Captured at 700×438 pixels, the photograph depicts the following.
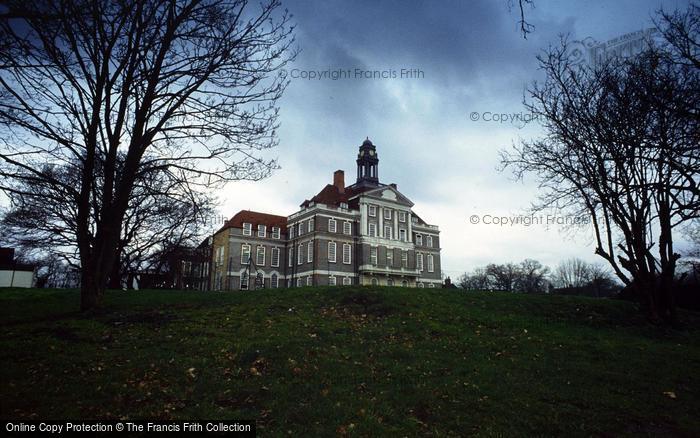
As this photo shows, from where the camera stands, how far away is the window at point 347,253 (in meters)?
52.3

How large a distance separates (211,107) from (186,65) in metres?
1.21

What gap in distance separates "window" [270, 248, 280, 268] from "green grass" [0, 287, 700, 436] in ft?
126

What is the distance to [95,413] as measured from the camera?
638cm

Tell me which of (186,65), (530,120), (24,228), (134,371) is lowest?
(134,371)

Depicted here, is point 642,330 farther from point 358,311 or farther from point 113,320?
point 113,320

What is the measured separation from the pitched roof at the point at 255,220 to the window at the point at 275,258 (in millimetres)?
3512

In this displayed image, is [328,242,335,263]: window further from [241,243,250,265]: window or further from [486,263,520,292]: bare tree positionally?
[486,263,520,292]: bare tree

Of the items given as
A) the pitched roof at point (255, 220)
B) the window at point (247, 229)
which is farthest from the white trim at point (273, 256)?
the window at point (247, 229)

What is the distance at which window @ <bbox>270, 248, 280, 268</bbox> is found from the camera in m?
55.1

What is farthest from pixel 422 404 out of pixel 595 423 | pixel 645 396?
pixel 645 396

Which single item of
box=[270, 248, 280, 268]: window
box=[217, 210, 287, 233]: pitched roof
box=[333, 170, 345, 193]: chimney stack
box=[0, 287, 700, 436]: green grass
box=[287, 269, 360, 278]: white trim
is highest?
box=[333, 170, 345, 193]: chimney stack

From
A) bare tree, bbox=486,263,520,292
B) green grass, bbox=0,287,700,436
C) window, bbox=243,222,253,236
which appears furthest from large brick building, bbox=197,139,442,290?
bare tree, bbox=486,263,520,292

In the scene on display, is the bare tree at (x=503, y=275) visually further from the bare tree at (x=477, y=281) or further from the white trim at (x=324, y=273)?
the white trim at (x=324, y=273)

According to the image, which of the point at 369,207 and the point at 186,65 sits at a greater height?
the point at 369,207
